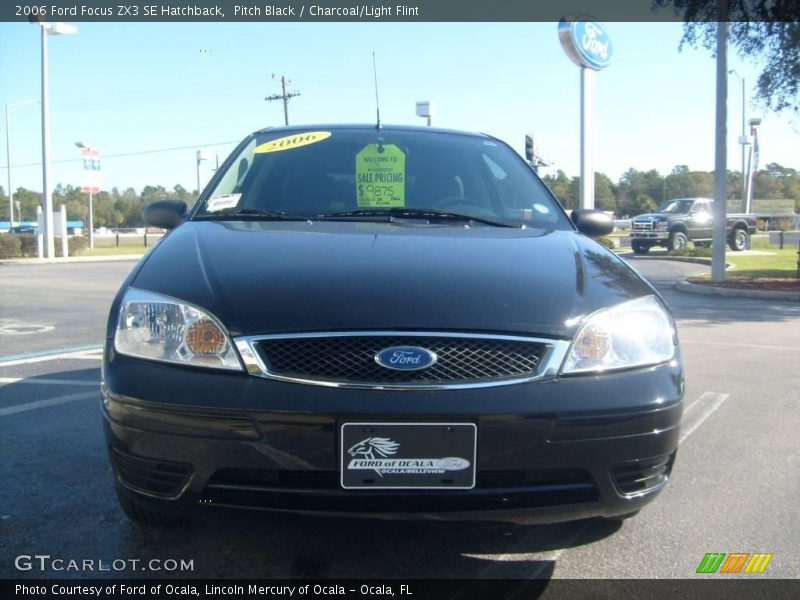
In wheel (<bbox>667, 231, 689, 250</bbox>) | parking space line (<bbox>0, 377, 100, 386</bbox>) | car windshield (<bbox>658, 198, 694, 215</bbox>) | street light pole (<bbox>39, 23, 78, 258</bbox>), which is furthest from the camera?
street light pole (<bbox>39, 23, 78, 258</bbox>)

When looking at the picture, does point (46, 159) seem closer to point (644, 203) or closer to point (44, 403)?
point (44, 403)

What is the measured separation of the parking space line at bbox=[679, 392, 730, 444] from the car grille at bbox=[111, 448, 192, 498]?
9.49 ft

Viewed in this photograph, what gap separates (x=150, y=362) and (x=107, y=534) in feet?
2.88

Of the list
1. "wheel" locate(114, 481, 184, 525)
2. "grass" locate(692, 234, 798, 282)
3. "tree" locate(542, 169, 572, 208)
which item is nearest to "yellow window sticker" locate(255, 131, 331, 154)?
"wheel" locate(114, 481, 184, 525)

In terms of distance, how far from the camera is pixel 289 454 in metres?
2.05

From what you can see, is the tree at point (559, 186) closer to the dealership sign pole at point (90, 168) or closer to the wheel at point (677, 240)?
the wheel at point (677, 240)

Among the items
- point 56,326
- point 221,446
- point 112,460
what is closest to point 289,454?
point 221,446

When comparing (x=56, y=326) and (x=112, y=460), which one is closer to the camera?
(x=112, y=460)

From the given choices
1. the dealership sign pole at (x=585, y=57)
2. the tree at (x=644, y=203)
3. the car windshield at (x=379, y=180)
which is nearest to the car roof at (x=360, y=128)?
the car windshield at (x=379, y=180)

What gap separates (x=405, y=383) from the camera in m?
2.09

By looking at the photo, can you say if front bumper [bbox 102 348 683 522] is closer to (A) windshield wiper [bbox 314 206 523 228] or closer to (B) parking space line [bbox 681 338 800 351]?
(A) windshield wiper [bbox 314 206 523 228]

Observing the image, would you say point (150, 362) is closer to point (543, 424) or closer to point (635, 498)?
point (543, 424)

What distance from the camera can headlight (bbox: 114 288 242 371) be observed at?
218 centimetres

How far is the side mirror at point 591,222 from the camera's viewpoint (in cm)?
366
